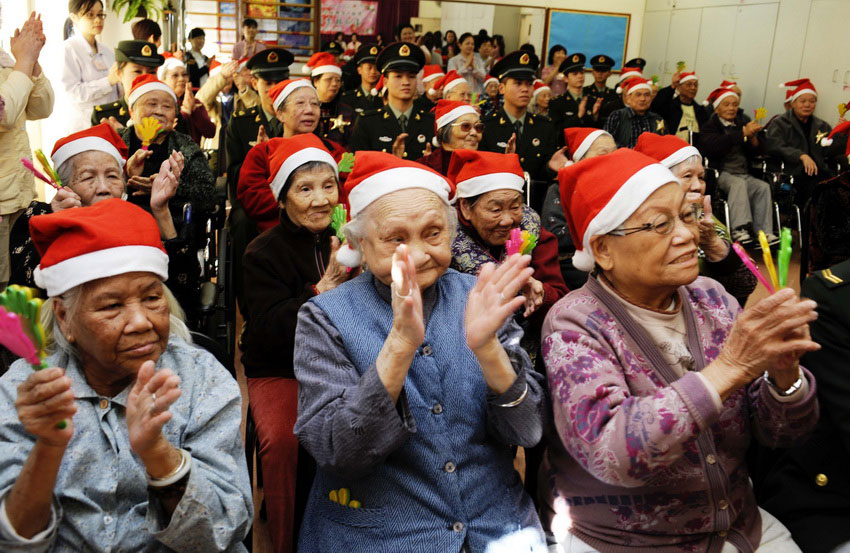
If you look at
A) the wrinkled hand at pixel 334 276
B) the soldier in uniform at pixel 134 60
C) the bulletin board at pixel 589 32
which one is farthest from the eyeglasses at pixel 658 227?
the bulletin board at pixel 589 32

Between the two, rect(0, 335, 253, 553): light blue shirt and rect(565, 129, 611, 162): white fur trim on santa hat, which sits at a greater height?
rect(565, 129, 611, 162): white fur trim on santa hat

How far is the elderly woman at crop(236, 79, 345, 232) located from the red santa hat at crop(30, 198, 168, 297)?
161 centimetres

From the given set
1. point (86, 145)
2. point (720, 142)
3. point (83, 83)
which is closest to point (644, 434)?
point (86, 145)

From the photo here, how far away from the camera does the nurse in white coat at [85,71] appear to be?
5.13m

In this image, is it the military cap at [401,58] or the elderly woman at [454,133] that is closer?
the elderly woman at [454,133]

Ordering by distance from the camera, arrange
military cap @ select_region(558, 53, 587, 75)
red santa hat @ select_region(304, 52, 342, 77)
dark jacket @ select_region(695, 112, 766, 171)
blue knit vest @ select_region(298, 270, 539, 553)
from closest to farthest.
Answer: blue knit vest @ select_region(298, 270, 539, 553)
red santa hat @ select_region(304, 52, 342, 77)
dark jacket @ select_region(695, 112, 766, 171)
military cap @ select_region(558, 53, 587, 75)

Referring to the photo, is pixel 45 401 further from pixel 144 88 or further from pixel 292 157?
pixel 144 88

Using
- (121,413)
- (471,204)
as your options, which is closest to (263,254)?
(471,204)

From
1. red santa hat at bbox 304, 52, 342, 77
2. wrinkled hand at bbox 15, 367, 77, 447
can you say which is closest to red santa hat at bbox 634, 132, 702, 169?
wrinkled hand at bbox 15, 367, 77, 447

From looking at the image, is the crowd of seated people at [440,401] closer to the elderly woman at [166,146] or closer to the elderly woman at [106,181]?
the elderly woman at [106,181]

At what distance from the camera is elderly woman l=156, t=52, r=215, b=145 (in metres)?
5.33

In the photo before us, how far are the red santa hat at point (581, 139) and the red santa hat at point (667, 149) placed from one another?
608mm

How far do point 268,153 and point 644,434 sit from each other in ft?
9.01

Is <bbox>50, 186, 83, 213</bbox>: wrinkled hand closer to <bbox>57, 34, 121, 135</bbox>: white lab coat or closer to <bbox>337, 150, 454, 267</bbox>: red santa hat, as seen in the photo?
<bbox>337, 150, 454, 267</bbox>: red santa hat
